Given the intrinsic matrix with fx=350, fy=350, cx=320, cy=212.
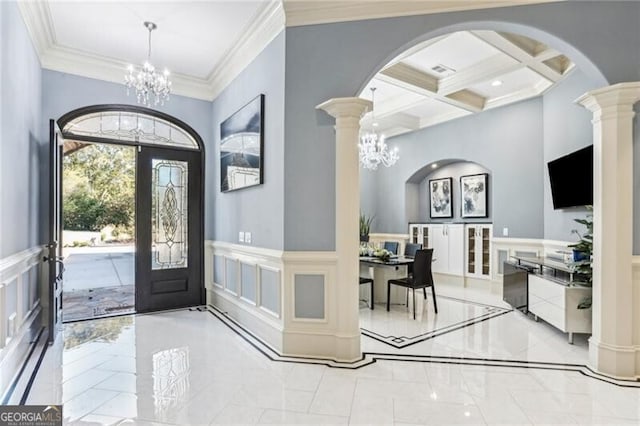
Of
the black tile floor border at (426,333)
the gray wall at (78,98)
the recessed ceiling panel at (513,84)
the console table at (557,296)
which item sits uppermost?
the recessed ceiling panel at (513,84)

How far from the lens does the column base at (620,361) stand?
2.84 m

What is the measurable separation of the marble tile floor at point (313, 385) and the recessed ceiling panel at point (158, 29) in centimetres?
336

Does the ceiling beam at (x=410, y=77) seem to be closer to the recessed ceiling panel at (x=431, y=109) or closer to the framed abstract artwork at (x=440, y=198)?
the recessed ceiling panel at (x=431, y=109)

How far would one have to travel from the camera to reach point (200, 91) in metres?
5.23

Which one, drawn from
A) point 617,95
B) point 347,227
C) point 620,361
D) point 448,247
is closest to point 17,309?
point 347,227

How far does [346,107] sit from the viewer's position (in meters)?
3.15

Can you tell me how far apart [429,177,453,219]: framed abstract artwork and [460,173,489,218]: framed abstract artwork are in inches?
11.8

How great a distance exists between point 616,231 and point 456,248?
4193 millimetres

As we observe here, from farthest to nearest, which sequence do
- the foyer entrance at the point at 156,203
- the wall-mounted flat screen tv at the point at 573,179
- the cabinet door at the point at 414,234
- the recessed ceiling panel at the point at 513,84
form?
the cabinet door at the point at 414,234, the recessed ceiling panel at the point at 513,84, the foyer entrance at the point at 156,203, the wall-mounted flat screen tv at the point at 573,179

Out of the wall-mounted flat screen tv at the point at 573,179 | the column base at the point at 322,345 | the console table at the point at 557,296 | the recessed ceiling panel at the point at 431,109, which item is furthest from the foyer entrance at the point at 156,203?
the wall-mounted flat screen tv at the point at 573,179

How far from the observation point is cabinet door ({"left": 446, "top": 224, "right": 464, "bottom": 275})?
6930 mm

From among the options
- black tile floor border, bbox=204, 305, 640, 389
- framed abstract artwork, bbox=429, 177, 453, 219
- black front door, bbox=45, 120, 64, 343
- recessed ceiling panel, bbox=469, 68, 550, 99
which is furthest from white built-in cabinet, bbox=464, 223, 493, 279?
black front door, bbox=45, 120, 64, 343

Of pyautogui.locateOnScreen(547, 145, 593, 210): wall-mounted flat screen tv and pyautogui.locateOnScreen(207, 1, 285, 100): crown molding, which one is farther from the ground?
pyautogui.locateOnScreen(207, 1, 285, 100): crown molding

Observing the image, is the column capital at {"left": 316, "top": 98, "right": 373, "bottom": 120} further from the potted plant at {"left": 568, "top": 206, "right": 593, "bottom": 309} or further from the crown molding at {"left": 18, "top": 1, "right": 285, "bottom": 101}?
the potted plant at {"left": 568, "top": 206, "right": 593, "bottom": 309}
